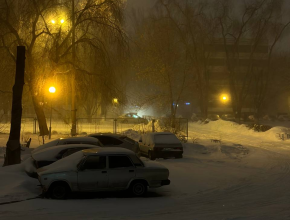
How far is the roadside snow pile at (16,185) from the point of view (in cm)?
1019

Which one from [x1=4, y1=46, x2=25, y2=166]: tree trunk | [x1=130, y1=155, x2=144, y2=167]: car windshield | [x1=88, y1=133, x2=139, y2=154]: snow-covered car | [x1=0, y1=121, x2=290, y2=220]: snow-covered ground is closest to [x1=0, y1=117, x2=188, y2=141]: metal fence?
[x1=88, y1=133, x2=139, y2=154]: snow-covered car

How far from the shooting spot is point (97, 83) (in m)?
27.0

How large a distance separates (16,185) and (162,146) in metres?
9.91

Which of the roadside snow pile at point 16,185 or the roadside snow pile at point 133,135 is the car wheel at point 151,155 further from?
the roadside snow pile at point 16,185

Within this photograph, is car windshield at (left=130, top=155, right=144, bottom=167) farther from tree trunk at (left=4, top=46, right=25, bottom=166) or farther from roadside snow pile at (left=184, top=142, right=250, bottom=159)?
roadside snow pile at (left=184, top=142, right=250, bottom=159)

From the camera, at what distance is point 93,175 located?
416 inches

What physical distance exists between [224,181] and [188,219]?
18.9 feet

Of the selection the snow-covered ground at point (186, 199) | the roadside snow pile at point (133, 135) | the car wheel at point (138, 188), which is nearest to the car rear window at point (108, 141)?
the snow-covered ground at point (186, 199)

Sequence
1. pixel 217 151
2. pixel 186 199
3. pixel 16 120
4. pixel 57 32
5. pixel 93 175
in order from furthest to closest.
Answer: pixel 57 32
pixel 217 151
pixel 16 120
pixel 186 199
pixel 93 175

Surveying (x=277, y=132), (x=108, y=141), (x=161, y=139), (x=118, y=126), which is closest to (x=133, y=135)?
(x=118, y=126)

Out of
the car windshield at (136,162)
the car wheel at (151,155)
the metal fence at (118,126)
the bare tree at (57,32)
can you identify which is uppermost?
the bare tree at (57,32)

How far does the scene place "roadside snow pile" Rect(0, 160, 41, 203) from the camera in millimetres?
10188

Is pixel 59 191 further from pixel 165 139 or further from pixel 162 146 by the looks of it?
pixel 165 139

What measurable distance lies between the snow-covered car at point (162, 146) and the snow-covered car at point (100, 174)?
26.3 ft
